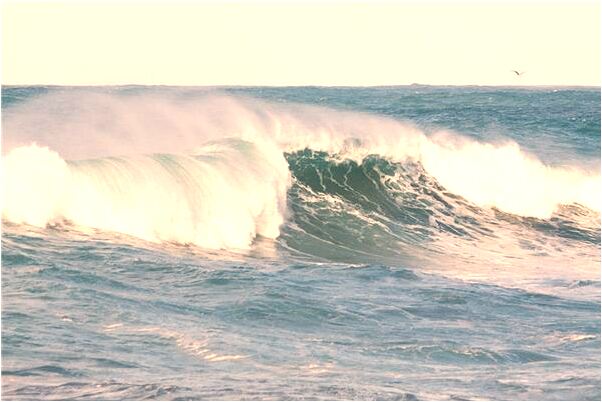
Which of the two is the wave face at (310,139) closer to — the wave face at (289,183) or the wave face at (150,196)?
the wave face at (289,183)

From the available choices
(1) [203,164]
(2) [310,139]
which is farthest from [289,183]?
(2) [310,139]

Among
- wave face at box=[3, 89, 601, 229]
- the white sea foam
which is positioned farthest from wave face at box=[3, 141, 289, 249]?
wave face at box=[3, 89, 601, 229]

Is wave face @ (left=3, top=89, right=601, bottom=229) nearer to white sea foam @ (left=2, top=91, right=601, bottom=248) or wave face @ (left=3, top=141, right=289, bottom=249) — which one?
white sea foam @ (left=2, top=91, right=601, bottom=248)

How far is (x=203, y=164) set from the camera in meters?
19.8

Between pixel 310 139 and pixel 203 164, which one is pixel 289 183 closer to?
pixel 203 164

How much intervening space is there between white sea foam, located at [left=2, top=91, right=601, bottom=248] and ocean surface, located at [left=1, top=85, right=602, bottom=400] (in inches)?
2.0

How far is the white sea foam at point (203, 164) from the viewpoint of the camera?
639 inches

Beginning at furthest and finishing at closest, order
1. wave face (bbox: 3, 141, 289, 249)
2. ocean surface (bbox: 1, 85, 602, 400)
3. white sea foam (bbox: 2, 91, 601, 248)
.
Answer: white sea foam (bbox: 2, 91, 601, 248), wave face (bbox: 3, 141, 289, 249), ocean surface (bbox: 1, 85, 602, 400)

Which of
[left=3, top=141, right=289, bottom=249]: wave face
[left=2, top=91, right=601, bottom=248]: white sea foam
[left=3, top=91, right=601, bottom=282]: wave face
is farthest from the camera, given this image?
[left=3, top=91, right=601, bottom=282]: wave face

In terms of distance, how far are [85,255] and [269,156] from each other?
9.25m

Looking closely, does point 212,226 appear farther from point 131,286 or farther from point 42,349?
point 42,349

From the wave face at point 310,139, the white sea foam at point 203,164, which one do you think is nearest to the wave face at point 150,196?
the white sea foam at point 203,164

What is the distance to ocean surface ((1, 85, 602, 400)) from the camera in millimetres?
9352

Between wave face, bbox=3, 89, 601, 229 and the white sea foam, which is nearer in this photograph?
the white sea foam
